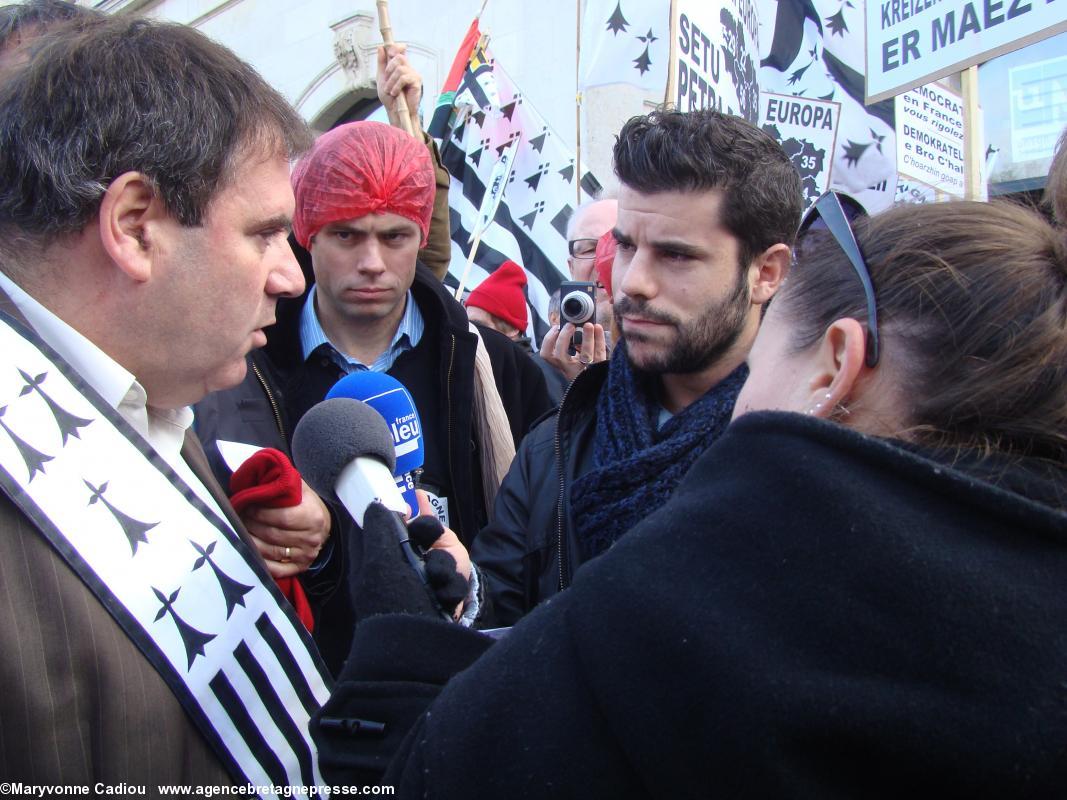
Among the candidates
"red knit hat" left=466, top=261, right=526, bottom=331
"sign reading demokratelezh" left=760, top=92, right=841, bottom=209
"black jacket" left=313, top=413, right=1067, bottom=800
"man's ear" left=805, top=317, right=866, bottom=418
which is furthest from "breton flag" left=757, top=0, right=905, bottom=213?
"black jacket" left=313, top=413, right=1067, bottom=800

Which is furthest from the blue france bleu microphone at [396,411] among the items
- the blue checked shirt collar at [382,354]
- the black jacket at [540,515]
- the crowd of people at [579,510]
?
the blue checked shirt collar at [382,354]

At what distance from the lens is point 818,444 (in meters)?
0.86

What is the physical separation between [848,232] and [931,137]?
16.5 ft

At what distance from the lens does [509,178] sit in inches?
197

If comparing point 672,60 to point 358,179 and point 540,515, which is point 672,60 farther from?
point 540,515

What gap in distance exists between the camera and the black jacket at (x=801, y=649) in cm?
76

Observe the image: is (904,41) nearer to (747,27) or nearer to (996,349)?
(747,27)

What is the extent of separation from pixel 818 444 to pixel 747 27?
4013mm

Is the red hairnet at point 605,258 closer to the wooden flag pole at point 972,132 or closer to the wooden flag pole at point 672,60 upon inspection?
the wooden flag pole at point 672,60

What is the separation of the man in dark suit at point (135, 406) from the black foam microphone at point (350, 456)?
6.9 inches

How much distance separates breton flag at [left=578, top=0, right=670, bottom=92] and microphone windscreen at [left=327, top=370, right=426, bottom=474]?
2658 millimetres

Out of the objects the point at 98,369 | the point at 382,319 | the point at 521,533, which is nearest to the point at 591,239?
the point at 382,319

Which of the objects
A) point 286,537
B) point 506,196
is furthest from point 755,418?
point 506,196

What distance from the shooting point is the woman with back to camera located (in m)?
0.76
